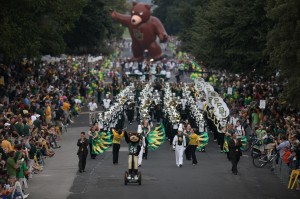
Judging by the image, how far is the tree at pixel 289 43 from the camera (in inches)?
1177

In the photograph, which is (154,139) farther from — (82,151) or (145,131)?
(82,151)

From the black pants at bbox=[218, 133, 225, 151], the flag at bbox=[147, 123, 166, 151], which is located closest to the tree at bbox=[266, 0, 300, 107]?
the flag at bbox=[147, 123, 166, 151]

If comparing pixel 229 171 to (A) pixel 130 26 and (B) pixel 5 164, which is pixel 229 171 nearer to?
(B) pixel 5 164

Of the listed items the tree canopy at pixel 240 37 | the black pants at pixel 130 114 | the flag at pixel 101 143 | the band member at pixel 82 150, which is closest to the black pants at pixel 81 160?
the band member at pixel 82 150

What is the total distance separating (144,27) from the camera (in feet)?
302

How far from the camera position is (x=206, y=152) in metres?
37.1

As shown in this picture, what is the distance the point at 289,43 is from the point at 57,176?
8.43 m

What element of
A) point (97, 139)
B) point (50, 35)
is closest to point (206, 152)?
point (97, 139)

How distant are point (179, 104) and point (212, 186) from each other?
52.6 ft

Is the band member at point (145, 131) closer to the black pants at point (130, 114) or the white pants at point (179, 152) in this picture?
the white pants at point (179, 152)

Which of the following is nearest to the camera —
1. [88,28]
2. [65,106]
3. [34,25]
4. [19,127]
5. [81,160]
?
[81,160]

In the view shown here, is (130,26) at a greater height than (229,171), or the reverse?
(130,26)

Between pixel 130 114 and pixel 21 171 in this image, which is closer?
pixel 21 171

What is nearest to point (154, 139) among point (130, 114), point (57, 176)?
point (57, 176)
